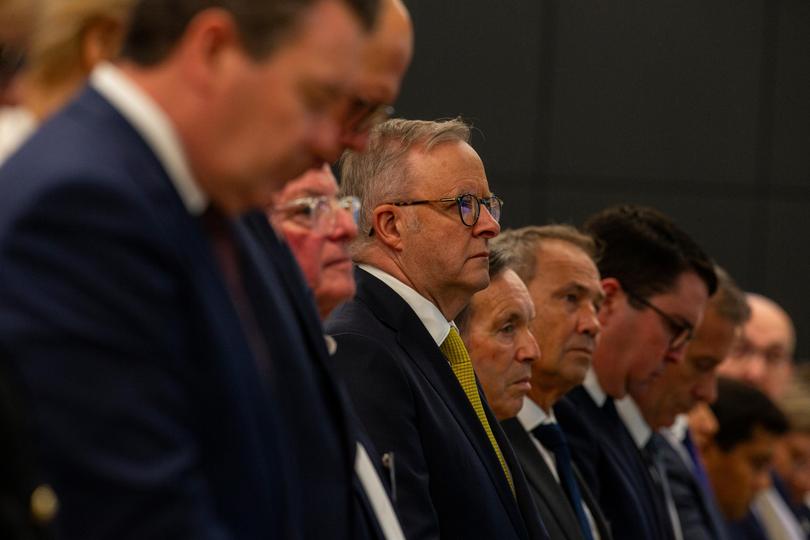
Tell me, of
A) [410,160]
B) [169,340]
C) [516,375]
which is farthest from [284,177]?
[516,375]

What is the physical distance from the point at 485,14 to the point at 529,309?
12.2 ft

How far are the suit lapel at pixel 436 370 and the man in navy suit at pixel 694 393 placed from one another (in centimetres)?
147

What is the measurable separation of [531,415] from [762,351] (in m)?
3.11

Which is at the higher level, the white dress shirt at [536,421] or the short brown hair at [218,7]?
the short brown hair at [218,7]

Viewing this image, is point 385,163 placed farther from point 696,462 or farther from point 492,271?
point 696,462

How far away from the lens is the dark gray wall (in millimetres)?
6703

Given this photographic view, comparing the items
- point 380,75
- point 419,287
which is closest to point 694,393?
point 419,287

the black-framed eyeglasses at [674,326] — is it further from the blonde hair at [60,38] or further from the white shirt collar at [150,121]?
the white shirt collar at [150,121]

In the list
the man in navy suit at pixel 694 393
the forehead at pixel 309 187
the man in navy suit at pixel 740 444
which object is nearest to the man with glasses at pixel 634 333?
the man in navy suit at pixel 694 393

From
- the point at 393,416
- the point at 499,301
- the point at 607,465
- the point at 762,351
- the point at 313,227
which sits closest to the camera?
the point at 313,227

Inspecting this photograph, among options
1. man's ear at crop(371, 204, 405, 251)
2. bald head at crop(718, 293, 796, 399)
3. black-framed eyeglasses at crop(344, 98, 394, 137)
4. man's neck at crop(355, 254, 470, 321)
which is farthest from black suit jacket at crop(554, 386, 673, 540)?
bald head at crop(718, 293, 796, 399)

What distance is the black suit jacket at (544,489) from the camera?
319 centimetres

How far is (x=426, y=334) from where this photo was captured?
2699mm

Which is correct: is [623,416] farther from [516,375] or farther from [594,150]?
[594,150]
